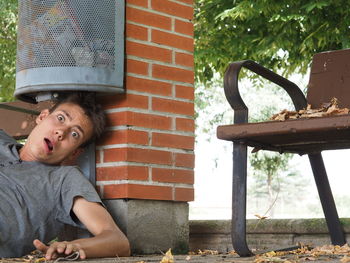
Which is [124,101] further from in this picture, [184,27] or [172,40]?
[184,27]

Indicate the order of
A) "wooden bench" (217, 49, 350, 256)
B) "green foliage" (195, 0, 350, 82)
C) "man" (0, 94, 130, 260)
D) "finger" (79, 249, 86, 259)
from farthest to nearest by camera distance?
"green foliage" (195, 0, 350, 82) < "man" (0, 94, 130, 260) < "wooden bench" (217, 49, 350, 256) < "finger" (79, 249, 86, 259)

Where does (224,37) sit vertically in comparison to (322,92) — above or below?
above

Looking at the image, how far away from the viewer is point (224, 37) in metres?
7.91

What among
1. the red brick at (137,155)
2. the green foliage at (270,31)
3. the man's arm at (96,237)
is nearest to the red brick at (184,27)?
the red brick at (137,155)

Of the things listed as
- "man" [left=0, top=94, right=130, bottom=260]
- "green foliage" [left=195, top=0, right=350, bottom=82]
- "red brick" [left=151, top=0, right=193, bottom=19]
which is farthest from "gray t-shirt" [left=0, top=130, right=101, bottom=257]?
"green foliage" [left=195, top=0, right=350, bottom=82]

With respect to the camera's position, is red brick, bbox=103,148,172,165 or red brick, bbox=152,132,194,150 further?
red brick, bbox=152,132,194,150

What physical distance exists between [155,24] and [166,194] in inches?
33.8

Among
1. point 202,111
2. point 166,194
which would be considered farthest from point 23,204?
point 202,111

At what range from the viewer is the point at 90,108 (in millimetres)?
3383

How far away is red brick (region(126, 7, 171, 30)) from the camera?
11.6ft

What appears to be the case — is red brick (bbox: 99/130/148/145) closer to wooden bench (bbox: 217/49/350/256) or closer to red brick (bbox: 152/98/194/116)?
red brick (bbox: 152/98/194/116)

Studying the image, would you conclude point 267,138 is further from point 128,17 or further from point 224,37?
point 224,37

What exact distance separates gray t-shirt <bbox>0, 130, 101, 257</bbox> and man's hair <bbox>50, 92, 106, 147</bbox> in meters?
0.25

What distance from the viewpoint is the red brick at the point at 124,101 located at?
346cm
